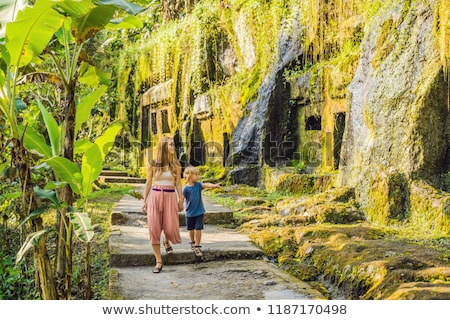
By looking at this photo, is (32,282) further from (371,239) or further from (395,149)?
(395,149)

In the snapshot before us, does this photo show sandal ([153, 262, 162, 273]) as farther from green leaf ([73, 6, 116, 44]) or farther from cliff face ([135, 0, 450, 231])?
cliff face ([135, 0, 450, 231])

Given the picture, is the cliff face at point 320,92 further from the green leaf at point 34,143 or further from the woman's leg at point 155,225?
the green leaf at point 34,143

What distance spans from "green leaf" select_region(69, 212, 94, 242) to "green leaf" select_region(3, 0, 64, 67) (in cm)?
108

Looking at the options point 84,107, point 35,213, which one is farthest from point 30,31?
point 35,213

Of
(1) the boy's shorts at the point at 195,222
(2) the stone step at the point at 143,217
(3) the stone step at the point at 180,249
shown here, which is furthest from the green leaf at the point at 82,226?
(2) the stone step at the point at 143,217

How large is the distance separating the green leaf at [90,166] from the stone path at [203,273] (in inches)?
34.9

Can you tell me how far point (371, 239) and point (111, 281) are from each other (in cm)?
249

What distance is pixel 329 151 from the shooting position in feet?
31.0

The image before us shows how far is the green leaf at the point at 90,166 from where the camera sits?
140 inches

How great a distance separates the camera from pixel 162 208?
4516 mm

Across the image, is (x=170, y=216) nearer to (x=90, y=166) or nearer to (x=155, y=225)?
(x=155, y=225)

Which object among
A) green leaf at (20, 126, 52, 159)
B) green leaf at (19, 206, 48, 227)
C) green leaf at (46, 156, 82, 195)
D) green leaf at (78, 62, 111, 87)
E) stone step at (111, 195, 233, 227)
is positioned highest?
green leaf at (78, 62, 111, 87)

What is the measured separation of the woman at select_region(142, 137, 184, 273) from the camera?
14.7 ft

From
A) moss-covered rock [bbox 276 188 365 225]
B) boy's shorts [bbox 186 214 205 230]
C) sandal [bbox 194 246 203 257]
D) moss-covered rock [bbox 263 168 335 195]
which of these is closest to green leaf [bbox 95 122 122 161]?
boy's shorts [bbox 186 214 205 230]
